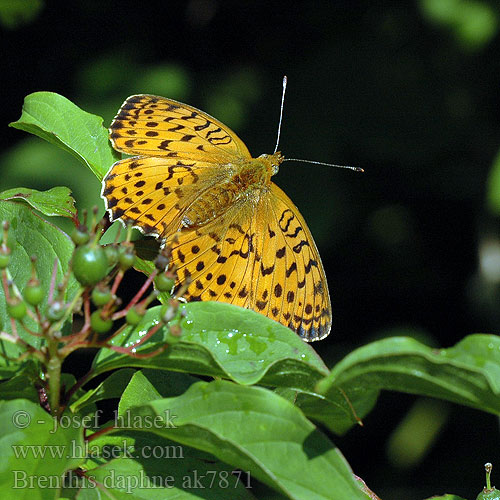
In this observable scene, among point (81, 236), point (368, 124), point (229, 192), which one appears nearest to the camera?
point (81, 236)

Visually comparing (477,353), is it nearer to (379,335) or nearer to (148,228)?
(148,228)

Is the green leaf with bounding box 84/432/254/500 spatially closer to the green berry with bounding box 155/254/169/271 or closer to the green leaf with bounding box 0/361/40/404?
the green leaf with bounding box 0/361/40/404

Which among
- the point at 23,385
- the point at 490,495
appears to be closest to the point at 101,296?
the point at 23,385

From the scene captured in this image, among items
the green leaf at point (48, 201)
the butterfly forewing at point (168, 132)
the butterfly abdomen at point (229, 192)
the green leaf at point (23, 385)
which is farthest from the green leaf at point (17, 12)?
the green leaf at point (23, 385)

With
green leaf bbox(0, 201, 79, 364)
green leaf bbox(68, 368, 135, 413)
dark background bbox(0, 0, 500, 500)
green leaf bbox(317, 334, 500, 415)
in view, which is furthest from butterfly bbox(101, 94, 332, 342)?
dark background bbox(0, 0, 500, 500)

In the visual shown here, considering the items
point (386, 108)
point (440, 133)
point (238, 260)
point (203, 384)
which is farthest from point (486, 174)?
point (203, 384)

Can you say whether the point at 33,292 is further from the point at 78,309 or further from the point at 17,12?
the point at 17,12
